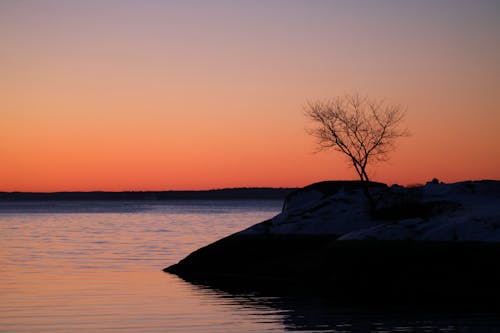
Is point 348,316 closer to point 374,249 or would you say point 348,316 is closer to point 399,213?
point 374,249

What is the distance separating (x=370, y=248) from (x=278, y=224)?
10.9 meters

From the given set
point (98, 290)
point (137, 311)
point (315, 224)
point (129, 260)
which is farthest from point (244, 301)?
point (129, 260)

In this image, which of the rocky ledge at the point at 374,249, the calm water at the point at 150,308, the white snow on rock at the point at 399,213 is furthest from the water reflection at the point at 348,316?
the white snow on rock at the point at 399,213

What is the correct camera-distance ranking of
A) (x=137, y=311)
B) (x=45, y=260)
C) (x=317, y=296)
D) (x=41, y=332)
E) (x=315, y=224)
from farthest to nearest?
(x=45, y=260) → (x=315, y=224) → (x=317, y=296) → (x=137, y=311) → (x=41, y=332)

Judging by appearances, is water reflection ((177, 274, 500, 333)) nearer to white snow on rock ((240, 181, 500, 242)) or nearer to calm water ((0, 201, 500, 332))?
calm water ((0, 201, 500, 332))

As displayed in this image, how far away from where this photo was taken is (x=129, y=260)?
165ft

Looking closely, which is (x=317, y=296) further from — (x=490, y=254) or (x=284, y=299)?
(x=490, y=254)

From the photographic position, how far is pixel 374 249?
34.5m

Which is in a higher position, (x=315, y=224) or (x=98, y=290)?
(x=315, y=224)

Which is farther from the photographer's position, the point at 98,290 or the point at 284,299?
the point at 98,290

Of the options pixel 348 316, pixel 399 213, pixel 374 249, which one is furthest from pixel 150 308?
pixel 399 213

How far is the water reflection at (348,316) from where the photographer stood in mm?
24438

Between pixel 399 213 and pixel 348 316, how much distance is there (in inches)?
585

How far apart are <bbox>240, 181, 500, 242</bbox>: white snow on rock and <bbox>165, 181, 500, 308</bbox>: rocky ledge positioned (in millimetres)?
50
